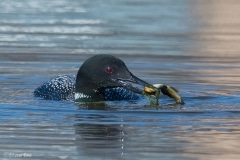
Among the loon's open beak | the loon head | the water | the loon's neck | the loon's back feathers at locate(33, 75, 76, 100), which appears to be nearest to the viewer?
the water

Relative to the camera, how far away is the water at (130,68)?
395 inches

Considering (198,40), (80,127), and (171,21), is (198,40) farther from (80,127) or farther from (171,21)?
(80,127)

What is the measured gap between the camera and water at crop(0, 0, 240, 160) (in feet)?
32.9

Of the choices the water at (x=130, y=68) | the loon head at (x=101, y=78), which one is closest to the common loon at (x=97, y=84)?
the loon head at (x=101, y=78)

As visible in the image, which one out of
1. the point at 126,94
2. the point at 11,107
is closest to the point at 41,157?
the point at 11,107

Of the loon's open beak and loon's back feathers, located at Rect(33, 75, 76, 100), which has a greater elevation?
the loon's open beak

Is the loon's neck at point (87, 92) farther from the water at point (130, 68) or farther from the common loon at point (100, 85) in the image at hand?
the water at point (130, 68)

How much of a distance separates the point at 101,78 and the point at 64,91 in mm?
652

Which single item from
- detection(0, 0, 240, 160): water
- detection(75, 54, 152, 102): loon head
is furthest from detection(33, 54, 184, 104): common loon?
detection(0, 0, 240, 160): water

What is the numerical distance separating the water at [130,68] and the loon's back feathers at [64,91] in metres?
0.21

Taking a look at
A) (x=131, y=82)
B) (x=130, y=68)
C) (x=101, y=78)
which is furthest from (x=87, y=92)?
(x=130, y=68)

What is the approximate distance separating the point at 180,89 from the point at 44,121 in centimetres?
320

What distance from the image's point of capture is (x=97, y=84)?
516 inches

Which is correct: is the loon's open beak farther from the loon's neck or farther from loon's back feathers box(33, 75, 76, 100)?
loon's back feathers box(33, 75, 76, 100)
